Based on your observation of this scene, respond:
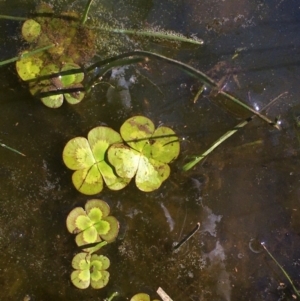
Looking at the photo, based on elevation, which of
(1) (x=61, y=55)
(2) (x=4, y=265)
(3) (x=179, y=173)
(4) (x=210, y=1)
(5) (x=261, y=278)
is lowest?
(2) (x=4, y=265)

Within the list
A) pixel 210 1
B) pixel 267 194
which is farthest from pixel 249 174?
pixel 210 1

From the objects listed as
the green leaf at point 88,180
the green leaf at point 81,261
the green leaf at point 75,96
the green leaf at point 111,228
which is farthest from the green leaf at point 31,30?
the green leaf at point 81,261

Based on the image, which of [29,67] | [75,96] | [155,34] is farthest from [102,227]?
[155,34]

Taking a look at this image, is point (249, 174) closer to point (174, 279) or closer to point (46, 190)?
point (174, 279)

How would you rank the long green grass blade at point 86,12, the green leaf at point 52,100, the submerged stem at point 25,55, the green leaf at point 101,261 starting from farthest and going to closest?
the green leaf at point 101,261 < the green leaf at point 52,100 < the submerged stem at point 25,55 < the long green grass blade at point 86,12

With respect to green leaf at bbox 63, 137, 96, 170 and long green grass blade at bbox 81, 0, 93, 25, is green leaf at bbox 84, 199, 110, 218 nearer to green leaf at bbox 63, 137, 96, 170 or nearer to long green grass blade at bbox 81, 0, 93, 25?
green leaf at bbox 63, 137, 96, 170

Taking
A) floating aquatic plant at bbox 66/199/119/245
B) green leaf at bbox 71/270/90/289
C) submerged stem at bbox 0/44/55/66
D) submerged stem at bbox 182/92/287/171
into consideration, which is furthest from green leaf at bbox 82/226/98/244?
submerged stem at bbox 0/44/55/66

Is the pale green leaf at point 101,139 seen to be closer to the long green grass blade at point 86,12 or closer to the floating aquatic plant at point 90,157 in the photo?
the floating aquatic plant at point 90,157

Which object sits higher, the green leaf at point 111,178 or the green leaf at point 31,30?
the green leaf at point 31,30
